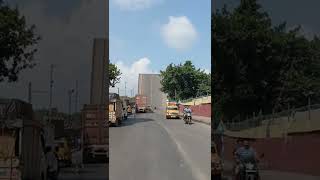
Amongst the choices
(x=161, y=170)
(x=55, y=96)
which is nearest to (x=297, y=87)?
(x=161, y=170)

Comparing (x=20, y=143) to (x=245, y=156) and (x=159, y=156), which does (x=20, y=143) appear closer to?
(x=245, y=156)

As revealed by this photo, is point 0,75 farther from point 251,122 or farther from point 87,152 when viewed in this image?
point 251,122

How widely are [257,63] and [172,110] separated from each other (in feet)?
40.7

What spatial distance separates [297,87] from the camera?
285 inches

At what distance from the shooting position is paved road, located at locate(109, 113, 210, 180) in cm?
872

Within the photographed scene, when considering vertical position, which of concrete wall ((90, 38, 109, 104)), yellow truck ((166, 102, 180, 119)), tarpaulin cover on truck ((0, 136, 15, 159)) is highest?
concrete wall ((90, 38, 109, 104))

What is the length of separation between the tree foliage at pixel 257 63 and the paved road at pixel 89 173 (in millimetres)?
1897

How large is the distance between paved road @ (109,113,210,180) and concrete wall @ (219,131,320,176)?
4.13 feet

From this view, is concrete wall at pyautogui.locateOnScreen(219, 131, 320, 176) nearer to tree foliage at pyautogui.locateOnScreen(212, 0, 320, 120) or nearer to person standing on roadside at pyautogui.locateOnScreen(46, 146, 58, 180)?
tree foliage at pyautogui.locateOnScreen(212, 0, 320, 120)

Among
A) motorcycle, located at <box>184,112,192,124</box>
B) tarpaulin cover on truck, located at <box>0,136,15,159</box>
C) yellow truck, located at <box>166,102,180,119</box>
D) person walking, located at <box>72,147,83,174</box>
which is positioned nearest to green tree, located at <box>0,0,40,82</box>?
tarpaulin cover on truck, located at <box>0,136,15,159</box>

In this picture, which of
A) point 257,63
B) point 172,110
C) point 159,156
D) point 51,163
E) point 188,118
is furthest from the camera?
point 172,110

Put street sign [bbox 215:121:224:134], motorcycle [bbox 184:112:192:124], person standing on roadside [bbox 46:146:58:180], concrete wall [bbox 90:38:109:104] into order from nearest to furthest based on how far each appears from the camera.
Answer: person standing on roadside [bbox 46:146:58:180] → concrete wall [bbox 90:38:109:104] → street sign [bbox 215:121:224:134] → motorcycle [bbox 184:112:192:124]

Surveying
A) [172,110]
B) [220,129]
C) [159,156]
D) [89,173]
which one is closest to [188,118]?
[172,110]

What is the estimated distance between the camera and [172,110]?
20.0 m
